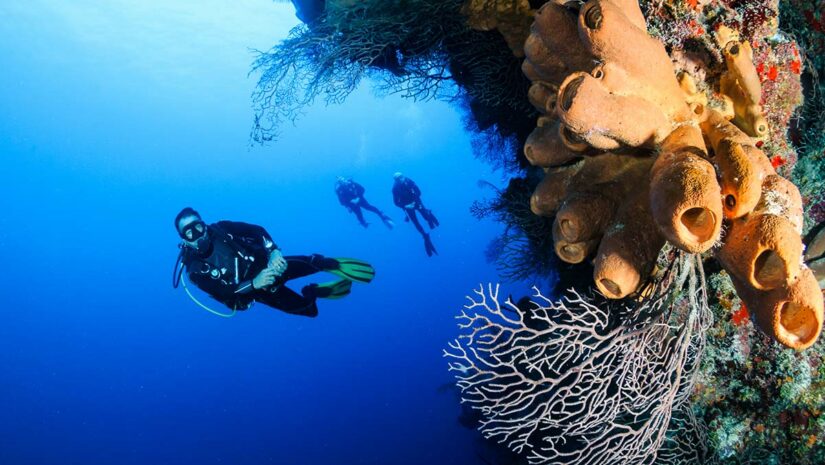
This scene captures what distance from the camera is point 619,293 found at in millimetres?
2055

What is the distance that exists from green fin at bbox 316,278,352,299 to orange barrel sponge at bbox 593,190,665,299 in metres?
6.68

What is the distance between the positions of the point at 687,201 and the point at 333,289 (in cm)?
740

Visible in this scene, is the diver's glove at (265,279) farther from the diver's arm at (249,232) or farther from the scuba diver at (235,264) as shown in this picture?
the diver's arm at (249,232)

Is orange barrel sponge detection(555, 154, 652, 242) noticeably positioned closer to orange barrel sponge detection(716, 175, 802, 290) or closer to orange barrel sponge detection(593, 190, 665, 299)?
orange barrel sponge detection(593, 190, 665, 299)

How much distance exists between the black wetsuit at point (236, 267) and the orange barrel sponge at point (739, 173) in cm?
614

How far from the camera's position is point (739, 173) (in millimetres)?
1581

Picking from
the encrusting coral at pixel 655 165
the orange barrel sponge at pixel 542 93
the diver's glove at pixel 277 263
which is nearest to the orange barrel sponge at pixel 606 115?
the encrusting coral at pixel 655 165

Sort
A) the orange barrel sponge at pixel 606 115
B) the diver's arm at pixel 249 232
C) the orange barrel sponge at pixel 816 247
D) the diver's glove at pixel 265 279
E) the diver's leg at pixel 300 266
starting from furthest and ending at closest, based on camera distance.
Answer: the diver's leg at pixel 300 266
the diver's arm at pixel 249 232
the diver's glove at pixel 265 279
the orange barrel sponge at pixel 816 247
the orange barrel sponge at pixel 606 115

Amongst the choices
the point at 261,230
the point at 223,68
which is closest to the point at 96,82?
the point at 223,68

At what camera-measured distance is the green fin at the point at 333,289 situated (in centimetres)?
820

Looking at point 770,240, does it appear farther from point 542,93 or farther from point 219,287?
point 219,287

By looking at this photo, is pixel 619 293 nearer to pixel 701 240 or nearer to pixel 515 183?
pixel 701 240

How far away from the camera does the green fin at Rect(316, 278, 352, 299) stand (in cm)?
820

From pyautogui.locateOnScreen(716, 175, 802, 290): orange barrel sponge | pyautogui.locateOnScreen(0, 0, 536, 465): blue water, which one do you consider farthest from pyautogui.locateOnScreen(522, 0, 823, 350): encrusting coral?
pyautogui.locateOnScreen(0, 0, 536, 465): blue water
